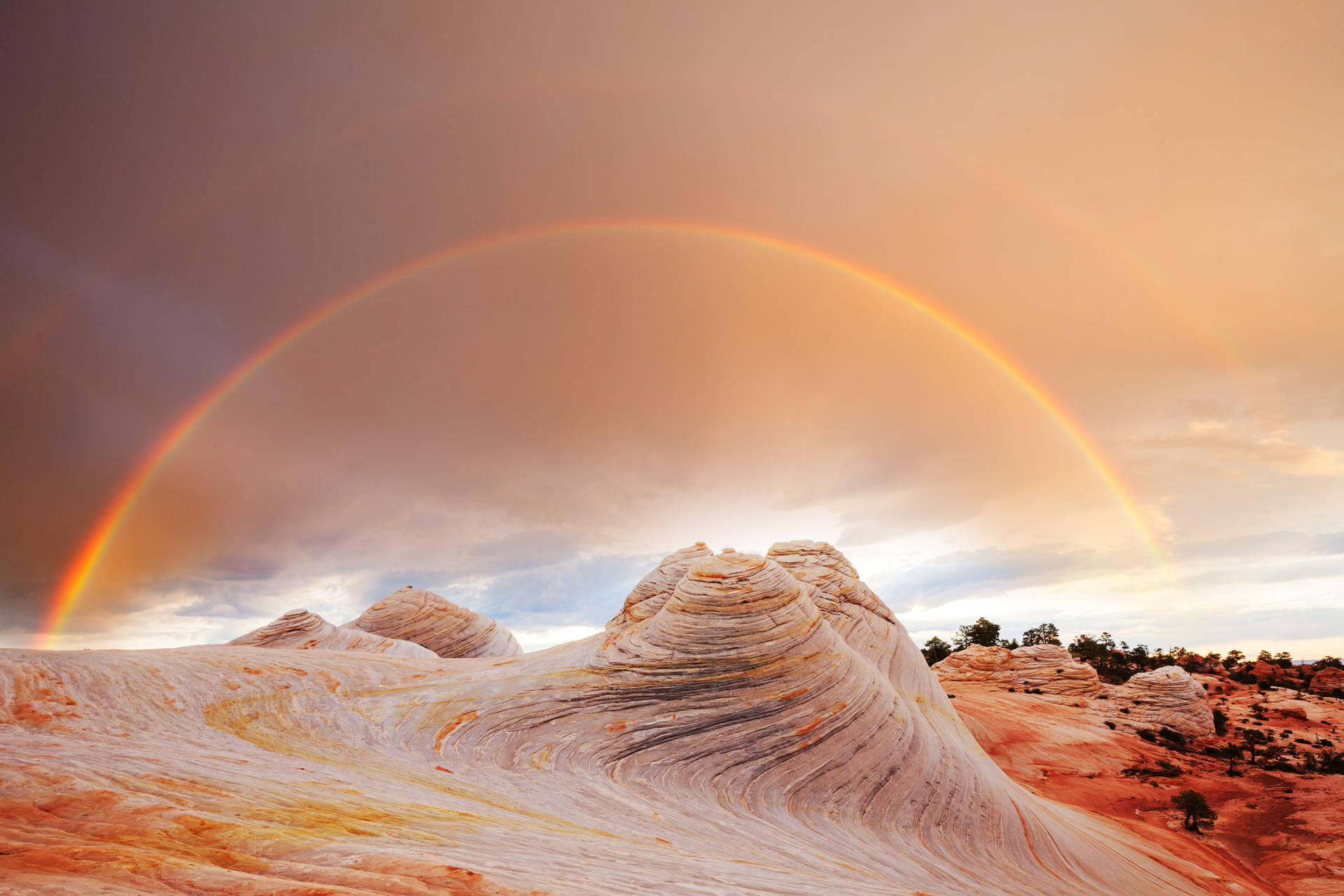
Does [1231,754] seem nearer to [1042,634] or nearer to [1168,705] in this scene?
[1168,705]

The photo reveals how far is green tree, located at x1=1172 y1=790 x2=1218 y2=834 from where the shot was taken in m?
37.8

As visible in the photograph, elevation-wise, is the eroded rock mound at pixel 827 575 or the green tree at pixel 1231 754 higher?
the eroded rock mound at pixel 827 575

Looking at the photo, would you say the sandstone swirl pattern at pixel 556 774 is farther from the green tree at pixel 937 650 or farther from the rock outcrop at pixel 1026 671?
the green tree at pixel 937 650

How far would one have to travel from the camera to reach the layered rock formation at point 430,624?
49125 millimetres

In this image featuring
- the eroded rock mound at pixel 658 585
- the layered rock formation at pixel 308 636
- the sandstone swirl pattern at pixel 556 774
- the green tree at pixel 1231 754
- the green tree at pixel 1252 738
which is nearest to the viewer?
the sandstone swirl pattern at pixel 556 774

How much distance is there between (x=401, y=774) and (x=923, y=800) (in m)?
16.4

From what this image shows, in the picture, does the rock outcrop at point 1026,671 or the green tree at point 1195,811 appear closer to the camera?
the green tree at point 1195,811

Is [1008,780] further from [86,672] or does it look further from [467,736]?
[86,672]

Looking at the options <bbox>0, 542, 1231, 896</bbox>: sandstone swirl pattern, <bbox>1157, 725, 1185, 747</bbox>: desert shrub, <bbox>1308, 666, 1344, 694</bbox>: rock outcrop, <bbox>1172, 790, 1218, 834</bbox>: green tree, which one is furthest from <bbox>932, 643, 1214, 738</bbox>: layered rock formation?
<bbox>0, 542, 1231, 896</bbox>: sandstone swirl pattern

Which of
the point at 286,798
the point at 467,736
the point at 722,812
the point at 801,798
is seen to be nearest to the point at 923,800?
the point at 801,798

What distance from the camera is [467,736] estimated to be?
17984 millimetres

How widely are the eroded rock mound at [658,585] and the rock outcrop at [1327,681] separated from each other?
370ft

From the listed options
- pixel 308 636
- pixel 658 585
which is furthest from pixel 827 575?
pixel 308 636

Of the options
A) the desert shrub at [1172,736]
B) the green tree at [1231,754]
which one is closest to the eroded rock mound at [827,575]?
the green tree at [1231,754]
